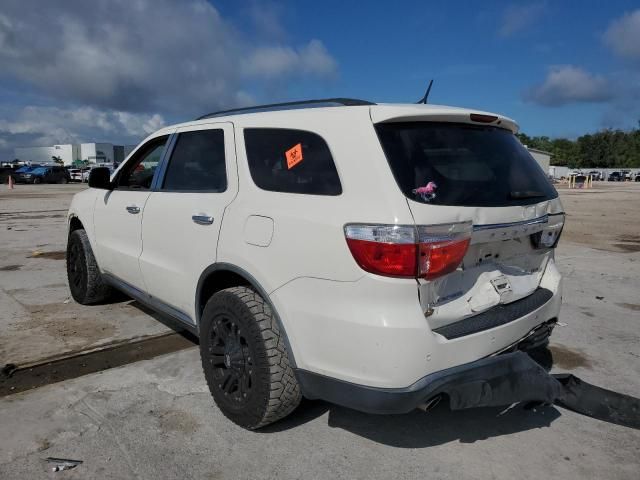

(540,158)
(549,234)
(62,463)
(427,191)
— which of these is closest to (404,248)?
(427,191)

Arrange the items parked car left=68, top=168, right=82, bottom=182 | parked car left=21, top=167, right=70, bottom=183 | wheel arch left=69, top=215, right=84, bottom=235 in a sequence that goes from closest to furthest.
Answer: wheel arch left=69, top=215, right=84, bottom=235, parked car left=21, top=167, right=70, bottom=183, parked car left=68, top=168, right=82, bottom=182

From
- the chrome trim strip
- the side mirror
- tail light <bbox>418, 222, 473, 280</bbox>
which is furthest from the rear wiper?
the side mirror

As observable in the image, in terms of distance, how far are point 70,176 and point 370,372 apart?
46.6 metres

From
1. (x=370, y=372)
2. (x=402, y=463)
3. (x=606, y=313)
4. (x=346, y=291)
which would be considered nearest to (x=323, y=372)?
(x=370, y=372)

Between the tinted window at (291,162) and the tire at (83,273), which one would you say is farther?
the tire at (83,273)

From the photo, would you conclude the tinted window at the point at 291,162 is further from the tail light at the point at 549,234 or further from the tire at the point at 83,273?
the tire at the point at 83,273

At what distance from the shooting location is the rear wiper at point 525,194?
2.79 metres

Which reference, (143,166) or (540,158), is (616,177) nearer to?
(540,158)

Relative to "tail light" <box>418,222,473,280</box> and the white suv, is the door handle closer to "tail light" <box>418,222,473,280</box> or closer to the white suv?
the white suv

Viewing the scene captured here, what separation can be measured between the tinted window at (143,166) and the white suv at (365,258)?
787 mm

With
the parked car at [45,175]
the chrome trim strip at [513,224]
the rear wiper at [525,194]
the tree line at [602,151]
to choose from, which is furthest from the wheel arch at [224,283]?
the tree line at [602,151]

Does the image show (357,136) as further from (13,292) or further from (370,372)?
(13,292)

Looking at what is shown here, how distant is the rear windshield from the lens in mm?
2439

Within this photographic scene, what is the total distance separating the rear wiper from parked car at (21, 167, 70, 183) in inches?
1699
